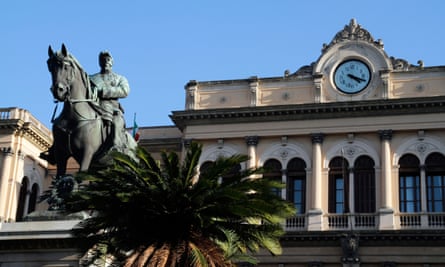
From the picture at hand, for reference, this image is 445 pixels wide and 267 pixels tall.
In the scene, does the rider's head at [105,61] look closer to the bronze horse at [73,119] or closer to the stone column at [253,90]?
the bronze horse at [73,119]

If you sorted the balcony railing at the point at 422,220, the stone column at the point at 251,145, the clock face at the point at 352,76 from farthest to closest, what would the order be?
the stone column at the point at 251,145 < the clock face at the point at 352,76 < the balcony railing at the point at 422,220

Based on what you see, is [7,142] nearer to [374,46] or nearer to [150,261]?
[374,46]

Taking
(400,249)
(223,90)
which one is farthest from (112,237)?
(223,90)

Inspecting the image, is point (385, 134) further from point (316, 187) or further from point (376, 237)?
point (376, 237)

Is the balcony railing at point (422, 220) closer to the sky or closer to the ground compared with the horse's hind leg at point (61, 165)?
closer to the sky

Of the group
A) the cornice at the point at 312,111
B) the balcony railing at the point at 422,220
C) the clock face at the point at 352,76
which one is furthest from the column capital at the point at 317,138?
the balcony railing at the point at 422,220

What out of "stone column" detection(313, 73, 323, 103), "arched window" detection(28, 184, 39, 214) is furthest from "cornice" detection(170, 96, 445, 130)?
"arched window" detection(28, 184, 39, 214)

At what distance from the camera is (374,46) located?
1396 inches

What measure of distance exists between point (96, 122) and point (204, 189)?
7.31ft

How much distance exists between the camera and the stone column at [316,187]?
111 feet

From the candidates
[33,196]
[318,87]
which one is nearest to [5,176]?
[33,196]

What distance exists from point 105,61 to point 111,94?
66 cm

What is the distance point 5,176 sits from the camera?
3953 cm

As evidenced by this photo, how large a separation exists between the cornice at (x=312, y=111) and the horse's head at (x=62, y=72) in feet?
78.6
